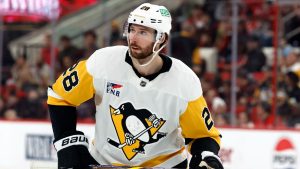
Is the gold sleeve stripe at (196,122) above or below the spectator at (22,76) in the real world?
above

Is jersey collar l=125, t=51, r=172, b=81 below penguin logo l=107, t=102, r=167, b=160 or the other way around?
the other way around

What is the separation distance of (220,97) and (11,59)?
8.98 feet

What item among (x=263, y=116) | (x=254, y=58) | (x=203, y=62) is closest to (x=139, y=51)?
(x=263, y=116)

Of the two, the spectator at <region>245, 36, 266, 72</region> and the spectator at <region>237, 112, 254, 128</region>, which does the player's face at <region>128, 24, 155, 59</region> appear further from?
the spectator at <region>245, 36, 266, 72</region>

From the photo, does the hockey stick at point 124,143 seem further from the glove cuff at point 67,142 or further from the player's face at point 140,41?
the player's face at point 140,41

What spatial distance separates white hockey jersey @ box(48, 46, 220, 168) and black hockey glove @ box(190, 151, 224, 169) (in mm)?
128

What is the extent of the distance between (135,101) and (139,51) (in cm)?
27

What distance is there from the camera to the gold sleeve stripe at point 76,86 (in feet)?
Answer: 13.5

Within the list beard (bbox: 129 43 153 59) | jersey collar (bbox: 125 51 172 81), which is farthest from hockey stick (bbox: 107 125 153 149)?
beard (bbox: 129 43 153 59)

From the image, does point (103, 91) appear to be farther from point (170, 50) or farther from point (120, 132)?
point (170, 50)

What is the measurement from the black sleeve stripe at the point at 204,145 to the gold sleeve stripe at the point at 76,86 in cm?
55

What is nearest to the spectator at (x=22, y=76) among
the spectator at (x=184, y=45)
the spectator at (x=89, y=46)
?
the spectator at (x=89, y=46)

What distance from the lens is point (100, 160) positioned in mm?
4316

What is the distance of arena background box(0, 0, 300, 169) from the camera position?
8477 mm
